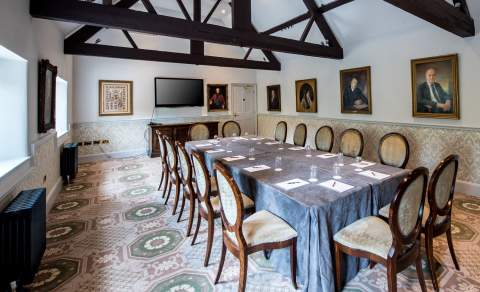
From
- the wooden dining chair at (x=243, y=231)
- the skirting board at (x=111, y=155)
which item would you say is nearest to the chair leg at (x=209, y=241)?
the wooden dining chair at (x=243, y=231)

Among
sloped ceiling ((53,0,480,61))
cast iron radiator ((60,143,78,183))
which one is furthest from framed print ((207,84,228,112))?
cast iron radiator ((60,143,78,183))

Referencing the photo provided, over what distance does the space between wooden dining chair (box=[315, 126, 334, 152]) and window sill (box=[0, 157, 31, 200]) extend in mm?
3902

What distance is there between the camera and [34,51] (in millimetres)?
2729

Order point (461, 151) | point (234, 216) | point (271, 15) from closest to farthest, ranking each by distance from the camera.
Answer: point (234, 216) → point (461, 151) → point (271, 15)

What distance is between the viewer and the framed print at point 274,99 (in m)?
7.36

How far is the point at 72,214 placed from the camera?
320 centimetres

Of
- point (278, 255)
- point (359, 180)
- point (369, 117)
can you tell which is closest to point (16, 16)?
point (278, 255)

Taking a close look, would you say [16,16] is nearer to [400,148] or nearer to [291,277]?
[291,277]

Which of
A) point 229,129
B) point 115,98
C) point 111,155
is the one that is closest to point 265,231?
point 229,129

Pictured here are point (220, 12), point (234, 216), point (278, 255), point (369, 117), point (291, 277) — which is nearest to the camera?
point (234, 216)

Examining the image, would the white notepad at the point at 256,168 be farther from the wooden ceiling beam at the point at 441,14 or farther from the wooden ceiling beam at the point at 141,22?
the wooden ceiling beam at the point at 141,22

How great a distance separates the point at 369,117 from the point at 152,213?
4.28 m

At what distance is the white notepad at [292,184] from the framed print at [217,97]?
599cm

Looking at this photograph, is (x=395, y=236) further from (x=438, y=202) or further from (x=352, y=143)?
(x=352, y=143)
